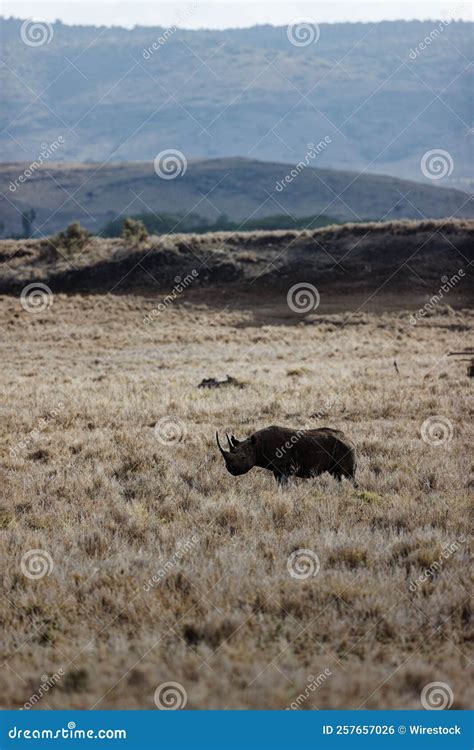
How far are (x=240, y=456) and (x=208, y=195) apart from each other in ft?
562

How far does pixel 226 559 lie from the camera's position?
7062 millimetres

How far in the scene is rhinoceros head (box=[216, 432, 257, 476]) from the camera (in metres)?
9.67

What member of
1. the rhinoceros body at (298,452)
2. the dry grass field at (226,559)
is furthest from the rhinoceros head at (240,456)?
the dry grass field at (226,559)

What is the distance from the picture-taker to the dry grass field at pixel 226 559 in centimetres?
519

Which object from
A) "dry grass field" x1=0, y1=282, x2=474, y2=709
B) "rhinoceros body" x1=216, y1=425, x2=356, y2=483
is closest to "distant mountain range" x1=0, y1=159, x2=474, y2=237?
"dry grass field" x1=0, y1=282, x2=474, y2=709

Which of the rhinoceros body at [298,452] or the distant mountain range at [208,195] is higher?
the distant mountain range at [208,195]

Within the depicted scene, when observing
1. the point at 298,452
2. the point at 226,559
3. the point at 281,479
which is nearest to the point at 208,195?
the point at 298,452

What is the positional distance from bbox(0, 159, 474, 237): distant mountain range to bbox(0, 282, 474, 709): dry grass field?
144871 mm

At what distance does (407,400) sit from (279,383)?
5044 millimetres

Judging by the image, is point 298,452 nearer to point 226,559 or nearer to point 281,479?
point 281,479

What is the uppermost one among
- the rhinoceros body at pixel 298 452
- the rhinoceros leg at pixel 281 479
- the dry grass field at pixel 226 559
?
the rhinoceros body at pixel 298 452

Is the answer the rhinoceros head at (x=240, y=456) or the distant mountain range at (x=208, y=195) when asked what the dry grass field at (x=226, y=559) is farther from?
the distant mountain range at (x=208, y=195)

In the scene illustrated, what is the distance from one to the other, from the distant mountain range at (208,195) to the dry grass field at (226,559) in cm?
14487

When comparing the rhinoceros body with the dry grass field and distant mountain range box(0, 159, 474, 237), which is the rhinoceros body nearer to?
the dry grass field
